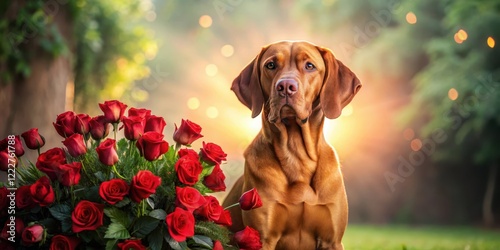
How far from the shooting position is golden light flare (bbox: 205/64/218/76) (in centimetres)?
1541

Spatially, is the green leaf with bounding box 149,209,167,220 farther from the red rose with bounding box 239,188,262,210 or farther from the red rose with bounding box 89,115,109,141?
the red rose with bounding box 89,115,109,141

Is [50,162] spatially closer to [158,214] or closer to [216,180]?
[158,214]

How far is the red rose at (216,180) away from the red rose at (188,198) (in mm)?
216

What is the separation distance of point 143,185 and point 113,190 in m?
0.13

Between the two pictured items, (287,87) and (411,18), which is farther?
(411,18)

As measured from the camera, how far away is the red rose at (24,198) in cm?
279

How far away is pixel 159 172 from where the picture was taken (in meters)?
2.87

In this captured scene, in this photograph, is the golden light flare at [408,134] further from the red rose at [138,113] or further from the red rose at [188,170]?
the red rose at [188,170]

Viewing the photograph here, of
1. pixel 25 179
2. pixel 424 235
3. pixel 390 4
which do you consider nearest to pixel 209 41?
pixel 390 4

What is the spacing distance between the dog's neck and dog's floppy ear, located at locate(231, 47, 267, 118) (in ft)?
0.24

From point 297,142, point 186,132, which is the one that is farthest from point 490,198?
point 186,132

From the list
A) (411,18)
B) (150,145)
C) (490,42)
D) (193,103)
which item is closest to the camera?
(150,145)

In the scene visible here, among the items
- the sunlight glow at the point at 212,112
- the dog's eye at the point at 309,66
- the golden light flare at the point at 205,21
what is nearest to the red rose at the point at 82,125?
the dog's eye at the point at 309,66

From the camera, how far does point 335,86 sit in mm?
3154
